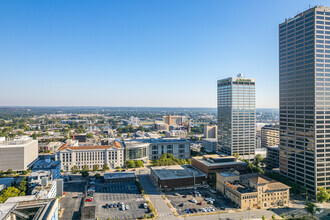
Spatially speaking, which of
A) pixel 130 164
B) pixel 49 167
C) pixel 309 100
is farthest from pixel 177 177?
pixel 309 100

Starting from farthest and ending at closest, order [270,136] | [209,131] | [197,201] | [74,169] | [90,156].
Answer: [209,131], [270,136], [90,156], [74,169], [197,201]

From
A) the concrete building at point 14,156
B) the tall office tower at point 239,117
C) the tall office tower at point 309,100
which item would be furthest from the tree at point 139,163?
the tall office tower at point 309,100

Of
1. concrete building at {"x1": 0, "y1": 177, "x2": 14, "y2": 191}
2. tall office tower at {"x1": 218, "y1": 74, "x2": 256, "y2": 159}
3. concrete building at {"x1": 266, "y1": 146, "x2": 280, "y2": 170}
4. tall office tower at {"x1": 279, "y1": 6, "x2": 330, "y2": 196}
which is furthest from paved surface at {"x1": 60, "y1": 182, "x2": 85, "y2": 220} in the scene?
concrete building at {"x1": 266, "y1": 146, "x2": 280, "y2": 170}

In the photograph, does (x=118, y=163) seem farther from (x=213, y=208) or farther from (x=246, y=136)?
(x=246, y=136)

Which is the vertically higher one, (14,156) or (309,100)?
(309,100)

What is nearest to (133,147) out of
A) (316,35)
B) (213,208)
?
(213,208)

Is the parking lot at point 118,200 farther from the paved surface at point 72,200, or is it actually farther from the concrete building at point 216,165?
the concrete building at point 216,165

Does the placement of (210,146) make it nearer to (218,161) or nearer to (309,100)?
(218,161)

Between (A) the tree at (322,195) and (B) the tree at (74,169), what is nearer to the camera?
(A) the tree at (322,195)
